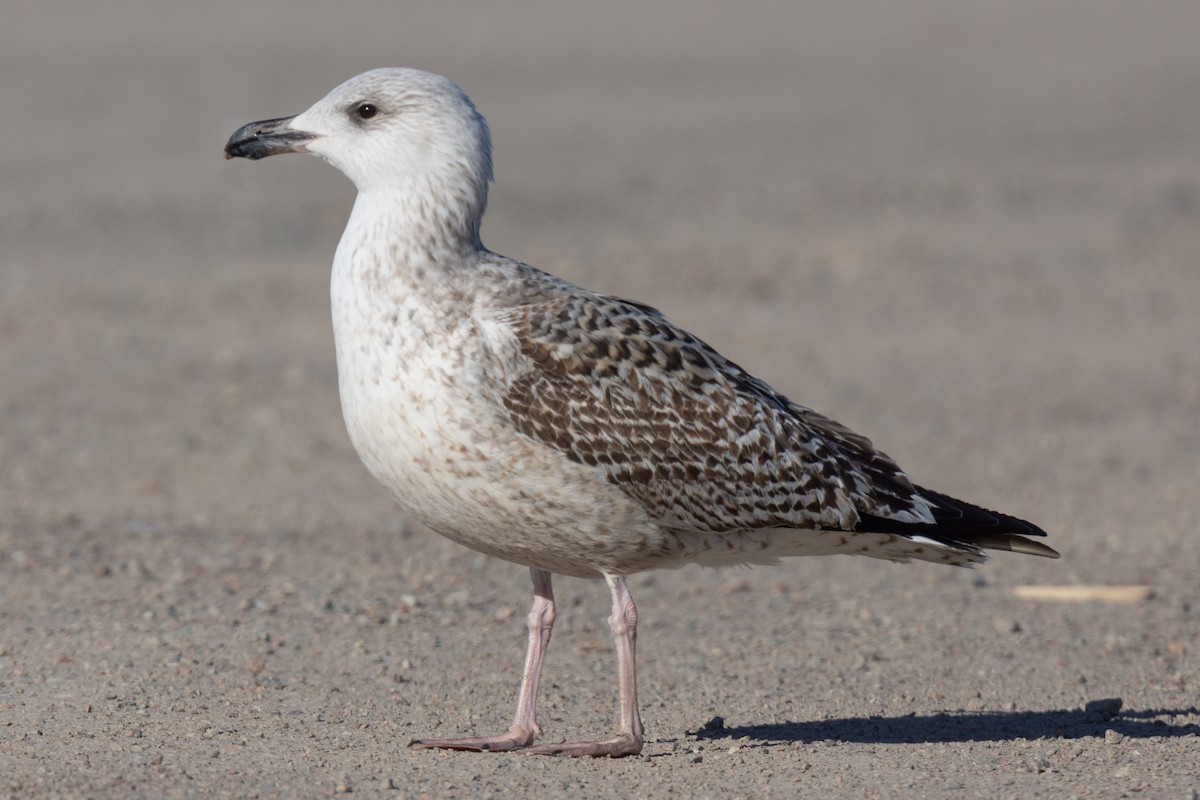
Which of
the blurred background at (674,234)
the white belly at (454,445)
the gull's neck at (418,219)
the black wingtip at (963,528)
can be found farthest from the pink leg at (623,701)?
the blurred background at (674,234)

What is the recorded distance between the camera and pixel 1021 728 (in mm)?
7387

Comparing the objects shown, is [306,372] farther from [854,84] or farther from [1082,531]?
[854,84]

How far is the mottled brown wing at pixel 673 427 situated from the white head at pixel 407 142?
0.52 m

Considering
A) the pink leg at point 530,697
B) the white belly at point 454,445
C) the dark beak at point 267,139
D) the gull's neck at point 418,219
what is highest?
the dark beak at point 267,139

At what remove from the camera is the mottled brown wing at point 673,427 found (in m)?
6.36

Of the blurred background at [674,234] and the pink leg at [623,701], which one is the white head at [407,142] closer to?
the pink leg at [623,701]

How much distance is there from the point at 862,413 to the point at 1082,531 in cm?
350

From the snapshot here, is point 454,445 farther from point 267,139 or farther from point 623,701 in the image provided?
point 267,139

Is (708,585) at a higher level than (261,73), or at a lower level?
lower

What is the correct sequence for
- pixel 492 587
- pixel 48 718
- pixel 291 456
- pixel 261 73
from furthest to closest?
1. pixel 261 73
2. pixel 291 456
3. pixel 492 587
4. pixel 48 718

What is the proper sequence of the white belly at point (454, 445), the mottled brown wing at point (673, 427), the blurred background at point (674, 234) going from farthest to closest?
the blurred background at point (674, 234), the mottled brown wing at point (673, 427), the white belly at point (454, 445)

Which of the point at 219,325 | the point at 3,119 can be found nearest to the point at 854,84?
the point at 3,119

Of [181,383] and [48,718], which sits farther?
[181,383]

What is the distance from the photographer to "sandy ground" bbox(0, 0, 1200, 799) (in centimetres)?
691
